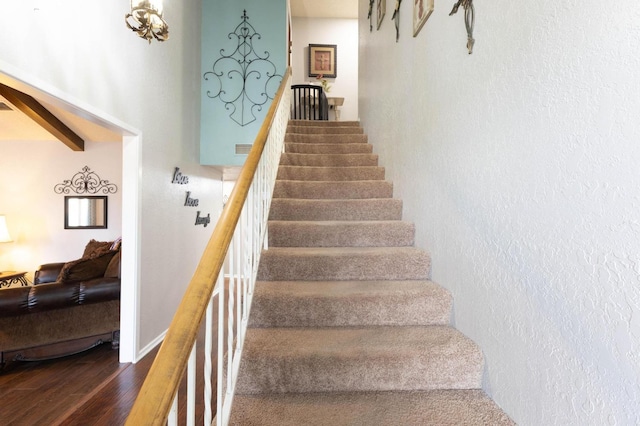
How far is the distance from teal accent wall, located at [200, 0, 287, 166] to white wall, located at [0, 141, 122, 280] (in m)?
1.77

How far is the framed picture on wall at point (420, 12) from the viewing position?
198 cm

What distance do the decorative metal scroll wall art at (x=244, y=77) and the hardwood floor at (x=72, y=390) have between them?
3080 mm

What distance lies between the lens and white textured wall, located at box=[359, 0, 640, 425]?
0.81 metres

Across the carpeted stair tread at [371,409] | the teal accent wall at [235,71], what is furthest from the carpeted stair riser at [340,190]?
the teal accent wall at [235,71]

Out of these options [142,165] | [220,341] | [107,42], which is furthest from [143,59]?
[220,341]

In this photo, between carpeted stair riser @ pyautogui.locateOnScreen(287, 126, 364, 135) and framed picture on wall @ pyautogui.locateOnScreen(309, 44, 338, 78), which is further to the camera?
framed picture on wall @ pyautogui.locateOnScreen(309, 44, 338, 78)

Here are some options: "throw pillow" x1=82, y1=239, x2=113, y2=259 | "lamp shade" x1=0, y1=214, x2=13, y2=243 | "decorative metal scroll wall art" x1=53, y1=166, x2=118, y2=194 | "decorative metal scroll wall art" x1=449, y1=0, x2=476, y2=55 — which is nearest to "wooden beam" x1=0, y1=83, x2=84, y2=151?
"decorative metal scroll wall art" x1=53, y1=166, x2=118, y2=194

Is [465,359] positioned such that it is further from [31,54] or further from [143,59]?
[143,59]

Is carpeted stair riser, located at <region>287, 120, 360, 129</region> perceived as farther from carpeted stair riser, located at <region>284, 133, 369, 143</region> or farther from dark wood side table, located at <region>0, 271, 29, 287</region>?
dark wood side table, located at <region>0, 271, 29, 287</region>

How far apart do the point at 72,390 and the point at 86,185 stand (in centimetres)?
340

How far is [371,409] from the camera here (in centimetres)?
123

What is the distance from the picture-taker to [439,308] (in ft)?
5.41

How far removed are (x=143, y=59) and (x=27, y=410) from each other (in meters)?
2.83

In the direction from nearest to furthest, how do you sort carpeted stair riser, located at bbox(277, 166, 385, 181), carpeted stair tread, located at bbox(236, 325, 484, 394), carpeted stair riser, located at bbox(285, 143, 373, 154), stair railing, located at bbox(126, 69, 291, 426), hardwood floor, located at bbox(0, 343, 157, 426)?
stair railing, located at bbox(126, 69, 291, 426) → carpeted stair tread, located at bbox(236, 325, 484, 394) → hardwood floor, located at bbox(0, 343, 157, 426) → carpeted stair riser, located at bbox(277, 166, 385, 181) → carpeted stair riser, located at bbox(285, 143, 373, 154)
